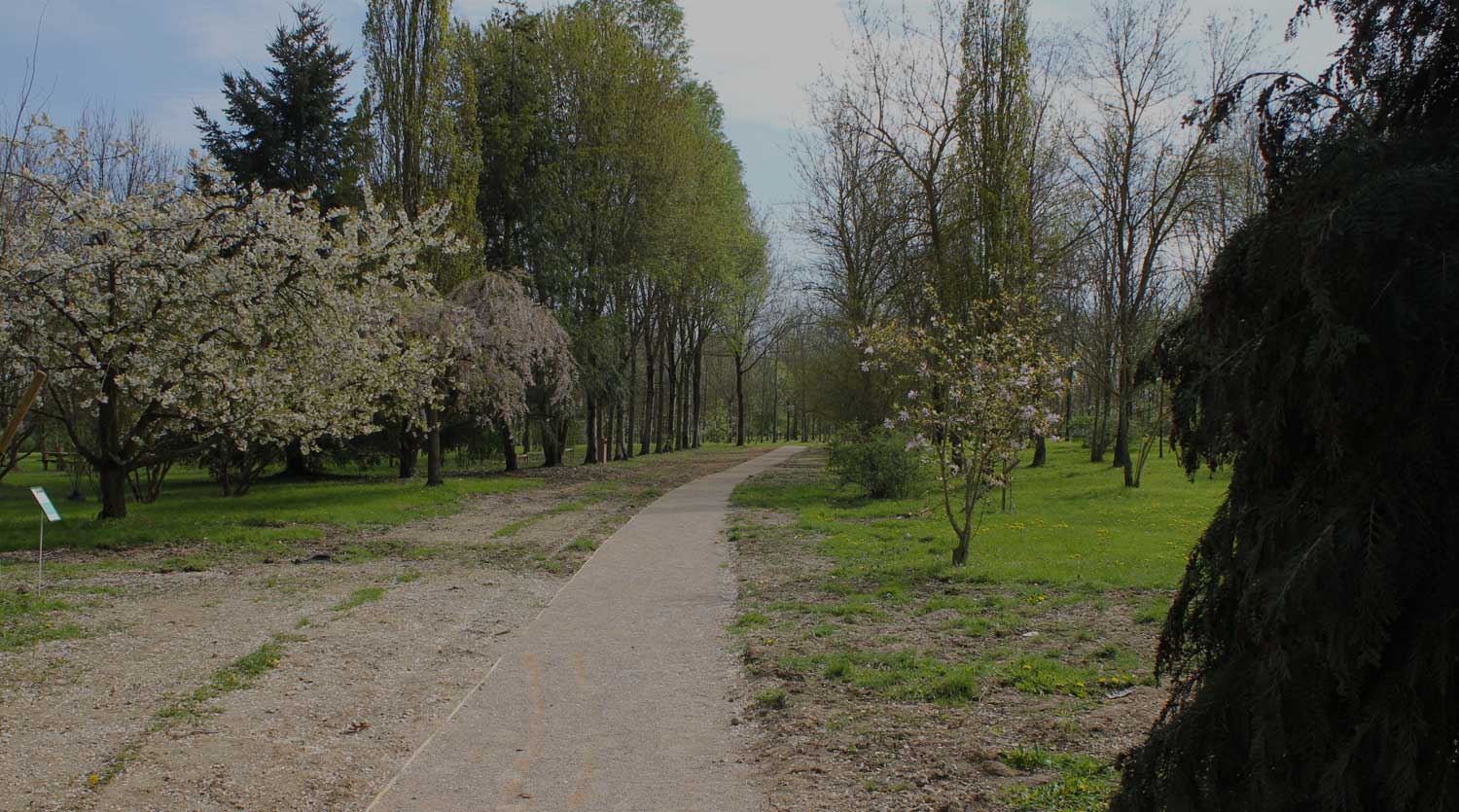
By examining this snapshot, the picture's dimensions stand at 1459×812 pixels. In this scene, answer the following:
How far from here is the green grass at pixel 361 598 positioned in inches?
330

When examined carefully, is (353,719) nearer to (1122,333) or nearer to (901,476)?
(901,476)

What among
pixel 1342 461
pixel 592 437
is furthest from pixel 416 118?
pixel 1342 461

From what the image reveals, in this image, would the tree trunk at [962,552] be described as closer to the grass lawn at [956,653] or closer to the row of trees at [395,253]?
the grass lawn at [956,653]

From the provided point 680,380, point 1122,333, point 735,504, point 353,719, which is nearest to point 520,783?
point 353,719

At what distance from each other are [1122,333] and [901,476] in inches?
275

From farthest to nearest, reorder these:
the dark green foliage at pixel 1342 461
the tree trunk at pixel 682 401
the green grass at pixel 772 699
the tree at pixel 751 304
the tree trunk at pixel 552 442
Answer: the tree trunk at pixel 682 401, the tree at pixel 751 304, the tree trunk at pixel 552 442, the green grass at pixel 772 699, the dark green foliage at pixel 1342 461

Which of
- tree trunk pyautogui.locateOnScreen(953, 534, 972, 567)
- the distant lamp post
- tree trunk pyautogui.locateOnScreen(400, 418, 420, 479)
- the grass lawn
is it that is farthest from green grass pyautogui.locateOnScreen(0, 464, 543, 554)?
tree trunk pyautogui.locateOnScreen(953, 534, 972, 567)

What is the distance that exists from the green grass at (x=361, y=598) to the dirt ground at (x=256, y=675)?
34 millimetres

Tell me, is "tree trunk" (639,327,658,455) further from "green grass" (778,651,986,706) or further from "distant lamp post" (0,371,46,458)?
"distant lamp post" (0,371,46,458)

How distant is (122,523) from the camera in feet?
43.7

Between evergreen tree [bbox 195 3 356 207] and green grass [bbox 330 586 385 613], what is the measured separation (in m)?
17.9

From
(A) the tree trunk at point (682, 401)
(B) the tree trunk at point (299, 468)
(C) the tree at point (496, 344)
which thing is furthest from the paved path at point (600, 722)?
(A) the tree trunk at point (682, 401)

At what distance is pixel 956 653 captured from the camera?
6477mm

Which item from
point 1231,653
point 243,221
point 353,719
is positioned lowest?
point 353,719
